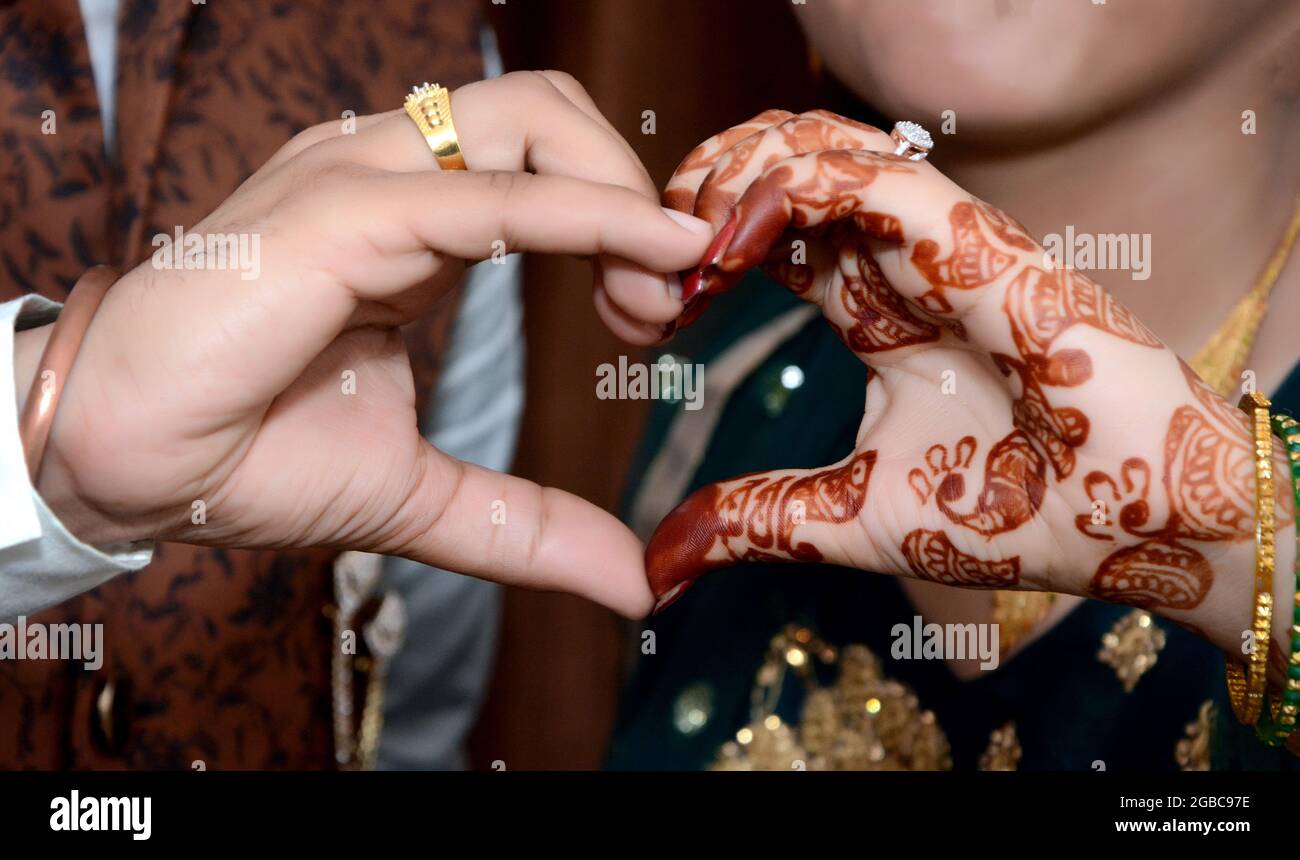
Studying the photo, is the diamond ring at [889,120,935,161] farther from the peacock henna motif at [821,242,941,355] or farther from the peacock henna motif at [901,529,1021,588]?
the peacock henna motif at [901,529,1021,588]

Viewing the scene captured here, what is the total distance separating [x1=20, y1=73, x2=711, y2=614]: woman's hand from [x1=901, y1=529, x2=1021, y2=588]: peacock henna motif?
0.17 m

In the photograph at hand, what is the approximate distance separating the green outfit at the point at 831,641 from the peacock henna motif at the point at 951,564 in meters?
0.24

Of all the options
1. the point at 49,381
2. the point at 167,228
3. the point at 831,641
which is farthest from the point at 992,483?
the point at 167,228

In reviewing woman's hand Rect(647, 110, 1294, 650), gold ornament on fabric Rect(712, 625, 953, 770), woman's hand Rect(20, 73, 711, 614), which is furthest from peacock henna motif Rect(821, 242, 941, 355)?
gold ornament on fabric Rect(712, 625, 953, 770)

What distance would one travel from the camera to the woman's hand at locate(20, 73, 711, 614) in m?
0.54

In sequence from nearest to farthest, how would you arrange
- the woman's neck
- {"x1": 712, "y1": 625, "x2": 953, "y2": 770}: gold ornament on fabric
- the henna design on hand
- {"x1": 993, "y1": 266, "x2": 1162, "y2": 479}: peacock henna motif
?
{"x1": 993, "y1": 266, "x2": 1162, "y2": 479}: peacock henna motif < the henna design on hand < the woman's neck < {"x1": 712, "y1": 625, "x2": 953, "y2": 770}: gold ornament on fabric

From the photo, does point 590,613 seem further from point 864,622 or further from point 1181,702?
point 1181,702

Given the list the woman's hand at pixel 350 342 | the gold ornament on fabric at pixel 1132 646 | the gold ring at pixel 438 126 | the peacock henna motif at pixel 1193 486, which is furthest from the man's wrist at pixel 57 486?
the gold ornament on fabric at pixel 1132 646

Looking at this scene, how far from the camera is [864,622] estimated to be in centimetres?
93

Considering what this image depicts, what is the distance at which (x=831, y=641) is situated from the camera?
95cm

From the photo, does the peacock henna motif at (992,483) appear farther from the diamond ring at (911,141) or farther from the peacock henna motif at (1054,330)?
the diamond ring at (911,141)

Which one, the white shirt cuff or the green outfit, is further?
the green outfit

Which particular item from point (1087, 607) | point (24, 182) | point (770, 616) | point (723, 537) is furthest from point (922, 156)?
point (24, 182)

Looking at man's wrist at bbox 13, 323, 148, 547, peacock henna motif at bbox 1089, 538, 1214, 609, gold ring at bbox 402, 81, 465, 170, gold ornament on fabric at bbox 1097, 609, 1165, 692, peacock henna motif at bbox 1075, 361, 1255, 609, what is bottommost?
gold ornament on fabric at bbox 1097, 609, 1165, 692
